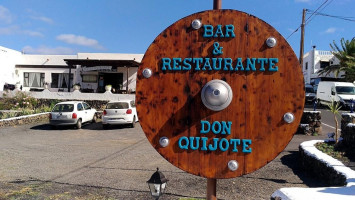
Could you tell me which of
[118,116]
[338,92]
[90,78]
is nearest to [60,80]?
[90,78]

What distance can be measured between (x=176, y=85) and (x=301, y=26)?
84.3ft

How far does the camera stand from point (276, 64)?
258 centimetres

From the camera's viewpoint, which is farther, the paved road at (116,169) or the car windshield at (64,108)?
the car windshield at (64,108)

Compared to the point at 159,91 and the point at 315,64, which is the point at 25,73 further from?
the point at 315,64

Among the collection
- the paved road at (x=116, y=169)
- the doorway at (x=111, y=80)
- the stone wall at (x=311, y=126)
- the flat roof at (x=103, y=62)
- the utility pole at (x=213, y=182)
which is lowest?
the paved road at (x=116, y=169)

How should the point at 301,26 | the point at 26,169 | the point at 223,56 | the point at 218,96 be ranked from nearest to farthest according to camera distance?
the point at 218,96
the point at 223,56
the point at 26,169
the point at 301,26

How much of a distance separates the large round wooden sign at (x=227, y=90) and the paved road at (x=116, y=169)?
3.25 meters

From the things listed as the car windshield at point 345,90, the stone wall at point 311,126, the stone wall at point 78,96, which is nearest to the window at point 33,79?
the stone wall at point 78,96

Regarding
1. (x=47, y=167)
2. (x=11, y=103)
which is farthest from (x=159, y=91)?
(x=11, y=103)

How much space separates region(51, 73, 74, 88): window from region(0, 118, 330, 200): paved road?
63.8 ft

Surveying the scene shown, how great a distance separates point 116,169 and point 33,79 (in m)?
29.5

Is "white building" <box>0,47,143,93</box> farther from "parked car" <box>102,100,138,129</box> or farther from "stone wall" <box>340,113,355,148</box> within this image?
"stone wall" <box>340,113,355,148</box>

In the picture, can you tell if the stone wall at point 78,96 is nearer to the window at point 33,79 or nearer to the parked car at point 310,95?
the window at point 33,79

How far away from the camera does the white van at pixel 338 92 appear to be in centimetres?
2383
